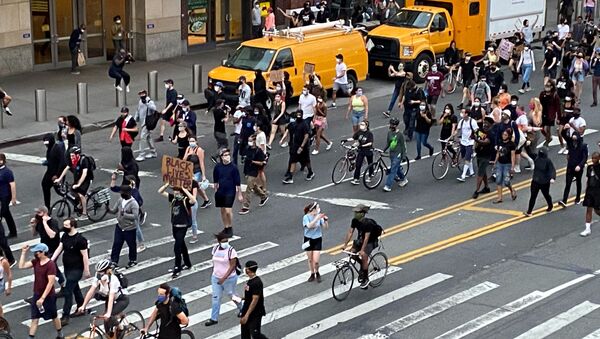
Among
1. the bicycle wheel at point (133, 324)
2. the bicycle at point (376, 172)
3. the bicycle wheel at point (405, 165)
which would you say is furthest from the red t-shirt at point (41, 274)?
the bicycle wheel at point (405, 165)

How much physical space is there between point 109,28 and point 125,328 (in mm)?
23939

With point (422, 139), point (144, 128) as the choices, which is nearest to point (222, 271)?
point (144, 128)

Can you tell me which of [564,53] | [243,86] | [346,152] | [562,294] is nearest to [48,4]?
Result: [243,86]

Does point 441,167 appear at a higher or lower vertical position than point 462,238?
higher

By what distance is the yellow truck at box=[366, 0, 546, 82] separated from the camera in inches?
1388

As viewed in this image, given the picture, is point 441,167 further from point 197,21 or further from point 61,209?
point 197,21

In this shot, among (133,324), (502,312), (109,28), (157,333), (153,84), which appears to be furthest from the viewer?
(109,28)

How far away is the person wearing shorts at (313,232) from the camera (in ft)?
58.7

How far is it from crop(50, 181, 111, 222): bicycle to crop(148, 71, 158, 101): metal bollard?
10419 millimetres

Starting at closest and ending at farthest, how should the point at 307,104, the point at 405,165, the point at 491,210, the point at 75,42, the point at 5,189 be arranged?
the point at 5,189, the point at 491,210, the point at 405,165, the point at 307,104, the point at 75,42

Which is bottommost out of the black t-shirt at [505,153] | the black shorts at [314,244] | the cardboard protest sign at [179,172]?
the black shorts at [314,244]

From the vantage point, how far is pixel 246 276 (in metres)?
18.6

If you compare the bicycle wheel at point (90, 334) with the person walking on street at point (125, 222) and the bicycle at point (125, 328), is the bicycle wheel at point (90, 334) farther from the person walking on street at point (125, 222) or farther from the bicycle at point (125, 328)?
the person walking on street at point (125, 222)

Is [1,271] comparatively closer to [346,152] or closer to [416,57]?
[346,152]
